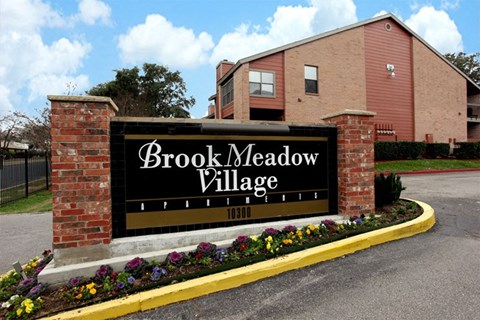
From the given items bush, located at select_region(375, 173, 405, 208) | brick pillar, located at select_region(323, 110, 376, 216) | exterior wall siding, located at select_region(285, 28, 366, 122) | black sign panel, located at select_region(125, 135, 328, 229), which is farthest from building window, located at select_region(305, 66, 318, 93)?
black sign panel, located at select_region(125, 135, 328, 229)

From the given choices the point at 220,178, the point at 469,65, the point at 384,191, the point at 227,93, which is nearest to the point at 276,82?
the point at 227,93

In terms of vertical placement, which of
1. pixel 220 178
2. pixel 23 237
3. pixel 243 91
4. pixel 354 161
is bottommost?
pixel 23 237

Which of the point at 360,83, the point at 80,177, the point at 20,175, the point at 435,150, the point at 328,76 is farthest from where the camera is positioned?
the point at 435,150

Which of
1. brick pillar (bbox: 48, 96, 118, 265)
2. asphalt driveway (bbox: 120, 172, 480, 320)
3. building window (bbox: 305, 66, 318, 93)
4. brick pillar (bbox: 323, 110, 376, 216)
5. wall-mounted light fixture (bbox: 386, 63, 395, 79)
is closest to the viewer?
asphalt driveway (bbox: 120, 172, 480, 320)

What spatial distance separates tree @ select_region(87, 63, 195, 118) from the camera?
30.8 metres

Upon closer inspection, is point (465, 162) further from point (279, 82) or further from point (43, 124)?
point (43, 124)

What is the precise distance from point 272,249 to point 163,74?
1354 inches

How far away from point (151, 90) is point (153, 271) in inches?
1288

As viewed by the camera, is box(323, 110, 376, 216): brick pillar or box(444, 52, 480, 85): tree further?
box(444, 52, 480, 85): tree

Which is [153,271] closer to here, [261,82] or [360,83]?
[261,82]

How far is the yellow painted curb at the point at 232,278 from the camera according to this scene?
2.88 m

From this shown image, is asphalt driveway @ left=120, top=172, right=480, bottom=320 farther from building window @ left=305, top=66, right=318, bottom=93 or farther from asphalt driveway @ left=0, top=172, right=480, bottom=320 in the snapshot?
building window @ left=305, top=66, right=318, bottom=93

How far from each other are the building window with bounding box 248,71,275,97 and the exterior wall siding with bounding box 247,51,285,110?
0.27 meters

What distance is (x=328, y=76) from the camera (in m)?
19.7
